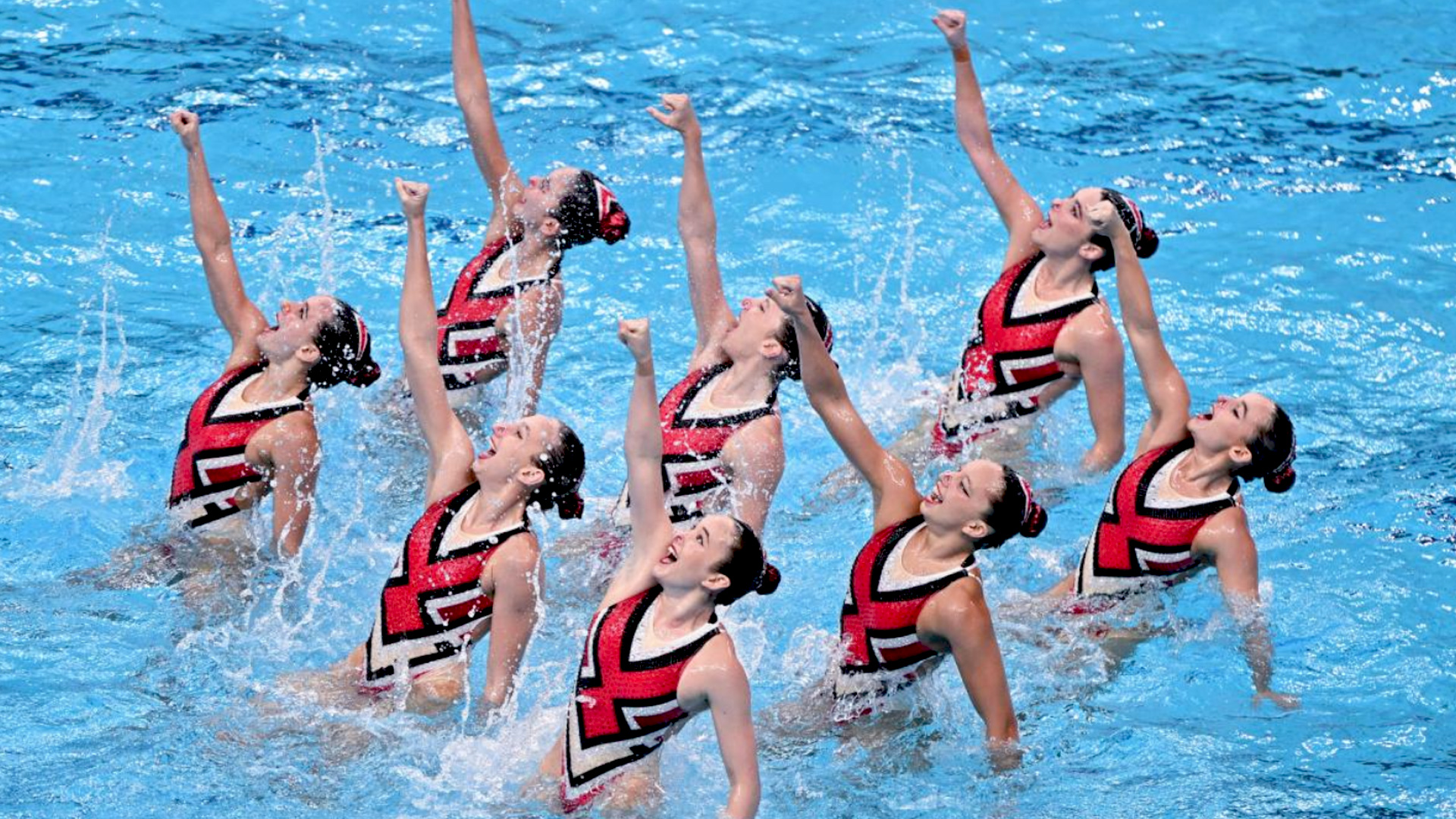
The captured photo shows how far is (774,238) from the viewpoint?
29.9 ft

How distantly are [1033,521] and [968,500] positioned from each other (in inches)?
9.5

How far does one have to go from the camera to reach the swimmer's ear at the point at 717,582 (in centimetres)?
442

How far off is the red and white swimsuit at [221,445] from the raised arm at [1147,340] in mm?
2827

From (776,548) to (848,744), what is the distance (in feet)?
5.55

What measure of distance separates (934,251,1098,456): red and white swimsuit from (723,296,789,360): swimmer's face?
0.99m

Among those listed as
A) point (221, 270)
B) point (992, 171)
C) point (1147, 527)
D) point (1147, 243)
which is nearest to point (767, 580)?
point (1147, 527)

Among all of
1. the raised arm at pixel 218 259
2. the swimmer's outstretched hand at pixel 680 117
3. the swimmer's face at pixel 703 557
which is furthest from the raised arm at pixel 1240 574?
the raised arm at pixel 218 259

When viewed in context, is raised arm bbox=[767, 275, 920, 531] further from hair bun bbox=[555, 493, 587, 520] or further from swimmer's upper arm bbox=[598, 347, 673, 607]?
hair bun bbox=[555, 493, 587, 520]

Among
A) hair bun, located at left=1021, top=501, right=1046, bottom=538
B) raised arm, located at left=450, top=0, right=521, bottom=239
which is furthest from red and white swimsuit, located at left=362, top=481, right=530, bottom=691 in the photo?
raised arm, located at left=450, top=0, right=521, bottom=239

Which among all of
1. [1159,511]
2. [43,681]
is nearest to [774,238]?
[1159,511]

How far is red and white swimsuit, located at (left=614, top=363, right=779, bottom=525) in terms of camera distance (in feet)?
19.0

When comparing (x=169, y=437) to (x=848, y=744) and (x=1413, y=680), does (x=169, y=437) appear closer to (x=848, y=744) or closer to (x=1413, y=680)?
(x=848, y=744)

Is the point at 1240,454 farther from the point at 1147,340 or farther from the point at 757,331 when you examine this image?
the point at 757,331

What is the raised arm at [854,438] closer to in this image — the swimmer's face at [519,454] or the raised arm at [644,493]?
the raised arm at [644,493]
